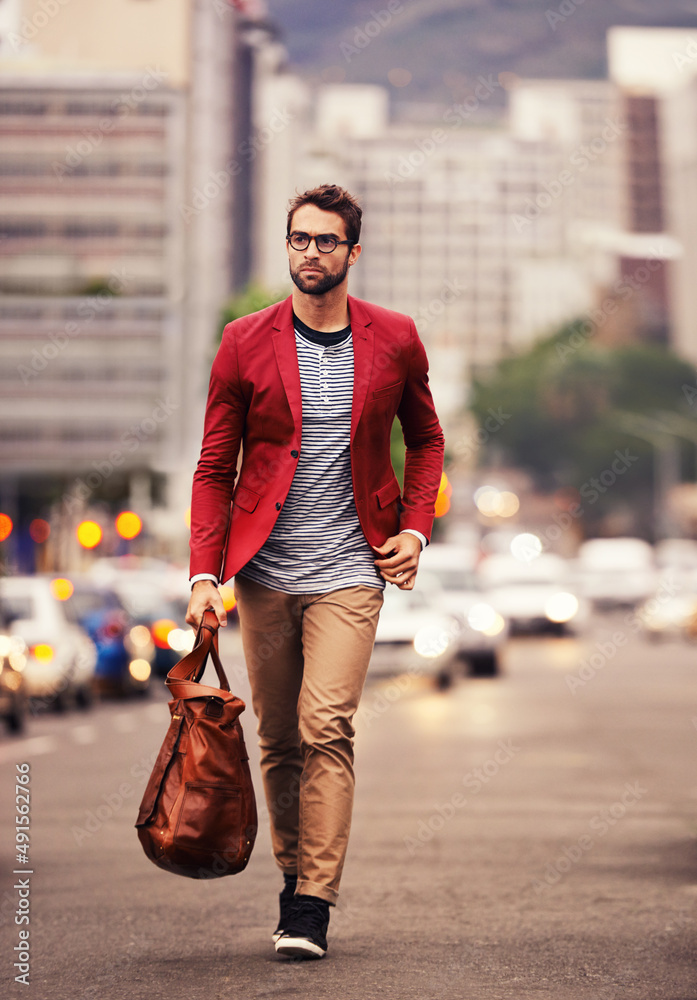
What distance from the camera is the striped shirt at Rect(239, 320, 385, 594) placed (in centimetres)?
541

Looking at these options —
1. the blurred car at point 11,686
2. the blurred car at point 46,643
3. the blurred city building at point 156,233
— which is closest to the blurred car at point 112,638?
the blurred car at point 46,643

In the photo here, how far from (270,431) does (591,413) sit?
10185 cm

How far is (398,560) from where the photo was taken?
546 cm

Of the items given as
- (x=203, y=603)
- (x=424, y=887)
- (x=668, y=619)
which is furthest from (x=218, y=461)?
(x=668, y=619)

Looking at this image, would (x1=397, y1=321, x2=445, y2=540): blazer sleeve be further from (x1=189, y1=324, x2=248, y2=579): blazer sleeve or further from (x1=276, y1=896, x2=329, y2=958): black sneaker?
(x1=276, y1=896, x2=329, y2=958): black sneaker

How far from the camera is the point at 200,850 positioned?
4.92 metres

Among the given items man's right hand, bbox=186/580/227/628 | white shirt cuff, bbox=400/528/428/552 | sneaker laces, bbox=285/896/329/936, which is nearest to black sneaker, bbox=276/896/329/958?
sneaker laces, bbox=285/896/329/936

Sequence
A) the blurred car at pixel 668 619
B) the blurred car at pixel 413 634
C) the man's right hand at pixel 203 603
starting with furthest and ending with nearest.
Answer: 1. the blurred car at pixel 668 619
2. the blurred car at pixel 413 634
3. the man's right hand at pixel 203 603

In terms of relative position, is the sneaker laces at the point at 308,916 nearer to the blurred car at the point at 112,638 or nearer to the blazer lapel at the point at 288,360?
the blazer lapel at the point at 288,360

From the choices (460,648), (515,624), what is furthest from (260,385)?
(515,624)

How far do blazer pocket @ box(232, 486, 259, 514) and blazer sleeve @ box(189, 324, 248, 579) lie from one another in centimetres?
6

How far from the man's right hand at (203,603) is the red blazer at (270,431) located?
73 mm

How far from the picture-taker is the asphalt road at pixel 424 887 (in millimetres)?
5031

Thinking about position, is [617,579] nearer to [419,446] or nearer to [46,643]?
[46,643]
